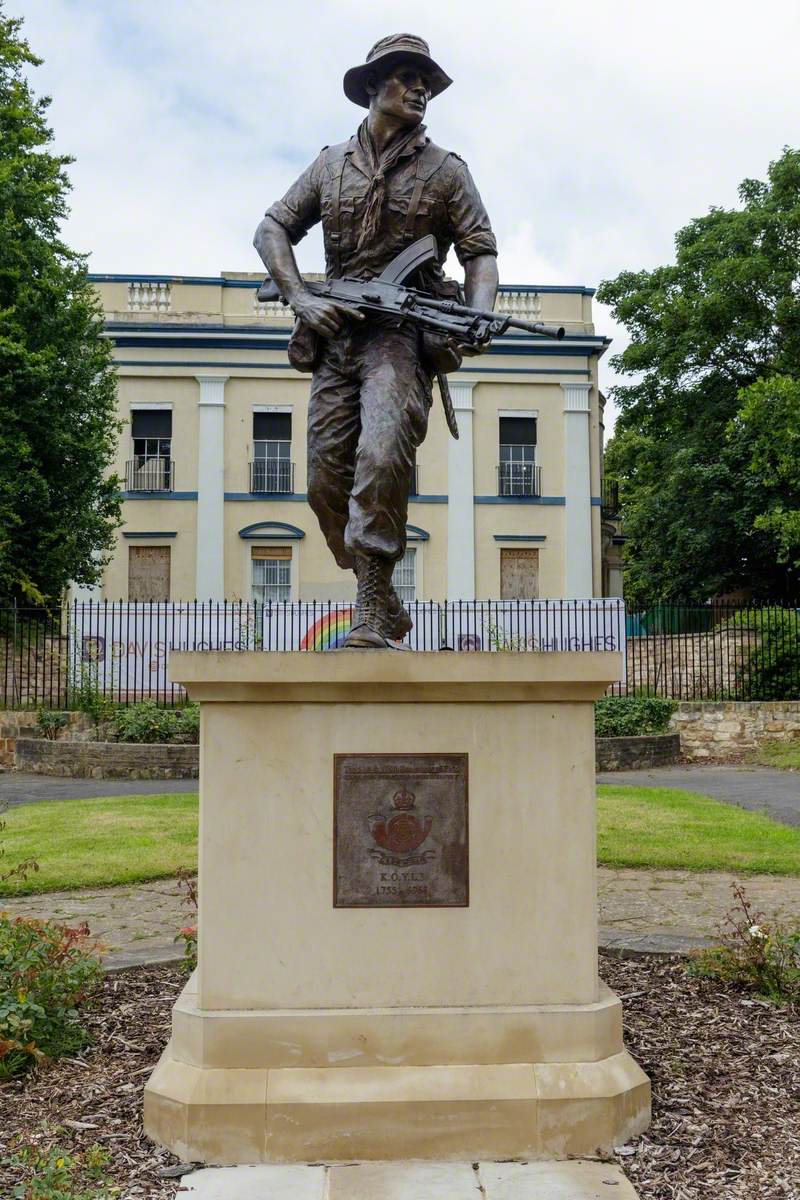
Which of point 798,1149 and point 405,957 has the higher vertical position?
point 405,957

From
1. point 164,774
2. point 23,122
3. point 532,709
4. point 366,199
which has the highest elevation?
point 23,122

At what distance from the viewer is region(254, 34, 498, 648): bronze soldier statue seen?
4.20 m

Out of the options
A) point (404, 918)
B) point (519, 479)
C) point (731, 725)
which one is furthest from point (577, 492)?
point (404, 918)

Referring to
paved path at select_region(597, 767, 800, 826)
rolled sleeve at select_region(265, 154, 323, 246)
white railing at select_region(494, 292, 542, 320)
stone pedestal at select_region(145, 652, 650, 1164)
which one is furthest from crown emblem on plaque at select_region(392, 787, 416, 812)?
white railing at select_region(494, 292, 542, 320)

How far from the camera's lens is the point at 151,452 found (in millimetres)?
28016

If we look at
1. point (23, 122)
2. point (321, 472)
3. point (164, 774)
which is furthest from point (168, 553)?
point (321, 472)

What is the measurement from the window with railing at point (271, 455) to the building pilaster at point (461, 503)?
408 cm

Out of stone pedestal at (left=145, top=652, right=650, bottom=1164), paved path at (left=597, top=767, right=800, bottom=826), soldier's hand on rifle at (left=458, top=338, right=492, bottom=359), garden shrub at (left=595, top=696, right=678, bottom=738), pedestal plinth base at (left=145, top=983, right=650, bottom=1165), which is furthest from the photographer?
garden shrub at (left=595, top=696, right=678, bottom=738)

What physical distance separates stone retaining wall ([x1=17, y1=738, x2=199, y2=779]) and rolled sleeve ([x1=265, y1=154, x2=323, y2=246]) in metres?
11.9

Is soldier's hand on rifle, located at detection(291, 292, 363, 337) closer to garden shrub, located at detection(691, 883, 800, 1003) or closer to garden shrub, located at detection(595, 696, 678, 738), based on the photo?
garden shrub, located at detection(691, 883, 800, 1003)

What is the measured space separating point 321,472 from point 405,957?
6.13 feet

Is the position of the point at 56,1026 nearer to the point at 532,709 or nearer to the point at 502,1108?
the point at 502,1108

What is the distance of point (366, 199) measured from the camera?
434 cm

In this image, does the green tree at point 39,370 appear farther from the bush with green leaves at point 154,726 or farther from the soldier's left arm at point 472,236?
the soldier's left arm at point 472,236
